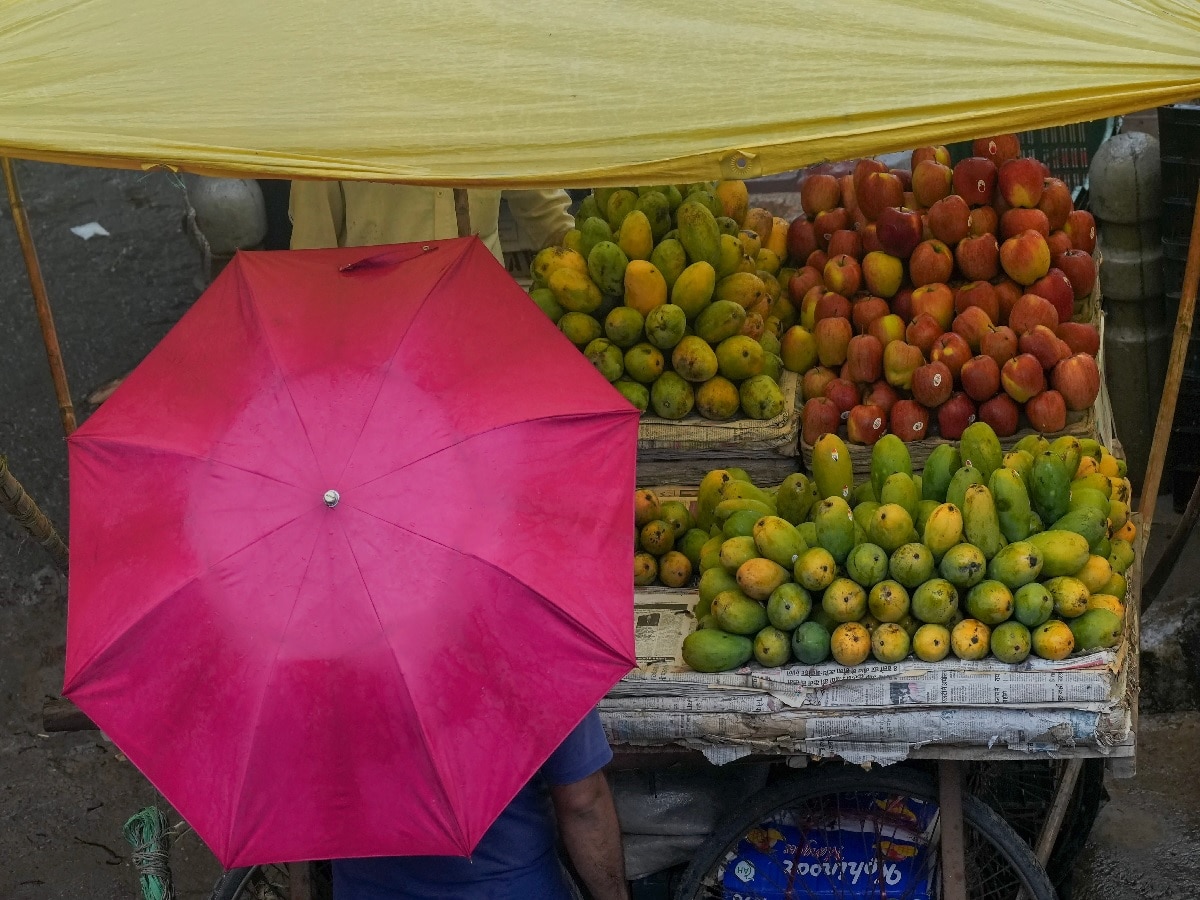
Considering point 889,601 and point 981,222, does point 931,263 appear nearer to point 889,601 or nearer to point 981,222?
point 981,222

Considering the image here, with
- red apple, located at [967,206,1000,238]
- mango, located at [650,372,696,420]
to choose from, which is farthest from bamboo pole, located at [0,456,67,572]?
red apple, located at [967,206,1000,238]

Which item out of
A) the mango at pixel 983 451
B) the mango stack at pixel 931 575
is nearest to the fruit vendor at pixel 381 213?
the mango stack at pixel 931 575

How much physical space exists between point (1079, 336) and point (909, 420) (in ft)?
1.73

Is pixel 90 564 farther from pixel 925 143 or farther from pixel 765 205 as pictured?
pixel 765 205

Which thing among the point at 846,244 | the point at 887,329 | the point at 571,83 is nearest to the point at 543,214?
the point at 846,244

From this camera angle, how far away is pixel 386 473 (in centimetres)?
201

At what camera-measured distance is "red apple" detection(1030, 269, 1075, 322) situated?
11.9 feet

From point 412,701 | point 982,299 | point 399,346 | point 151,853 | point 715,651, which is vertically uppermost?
point 399,346

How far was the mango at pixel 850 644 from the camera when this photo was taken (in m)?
2.68

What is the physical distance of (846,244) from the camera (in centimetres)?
394

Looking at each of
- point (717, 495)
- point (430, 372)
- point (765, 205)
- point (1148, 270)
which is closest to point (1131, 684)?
point (717, 495)

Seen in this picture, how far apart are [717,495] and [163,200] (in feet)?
17.3

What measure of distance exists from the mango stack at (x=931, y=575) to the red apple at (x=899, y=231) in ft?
3.17

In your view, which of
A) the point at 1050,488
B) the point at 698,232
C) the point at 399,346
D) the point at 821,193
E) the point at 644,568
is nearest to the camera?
the point at 399,346
